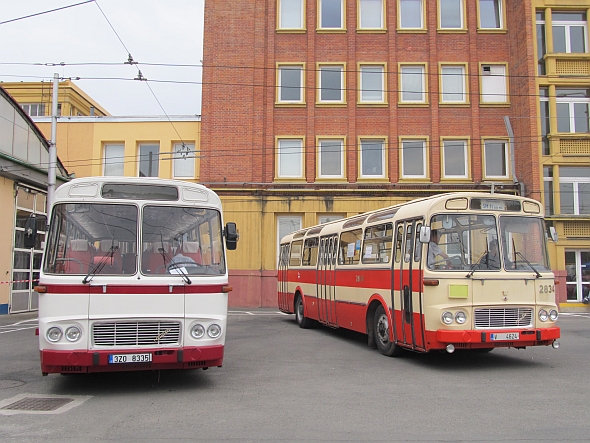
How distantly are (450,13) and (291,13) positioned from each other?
764 cm

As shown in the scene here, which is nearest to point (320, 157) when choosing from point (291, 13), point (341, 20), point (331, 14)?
point (341, 20)

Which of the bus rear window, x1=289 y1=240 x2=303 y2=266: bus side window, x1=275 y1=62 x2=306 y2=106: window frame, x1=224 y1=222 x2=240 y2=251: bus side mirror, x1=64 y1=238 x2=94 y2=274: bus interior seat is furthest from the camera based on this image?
x1=275 y1=62 x2=306 y2=106: window frame

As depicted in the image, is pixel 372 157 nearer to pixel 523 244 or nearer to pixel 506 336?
pixel 523 244

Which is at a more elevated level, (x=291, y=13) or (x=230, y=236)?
(x=291, y=13)

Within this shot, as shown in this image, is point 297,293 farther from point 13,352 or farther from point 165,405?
point 165,405

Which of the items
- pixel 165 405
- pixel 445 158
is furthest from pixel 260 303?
pixel 165 405

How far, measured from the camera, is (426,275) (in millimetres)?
9977

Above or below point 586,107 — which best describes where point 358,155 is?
below

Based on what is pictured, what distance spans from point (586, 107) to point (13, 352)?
25.3m

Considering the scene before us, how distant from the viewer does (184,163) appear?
29.6 metres

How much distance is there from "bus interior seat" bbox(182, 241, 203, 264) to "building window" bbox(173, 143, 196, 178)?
70.2ft

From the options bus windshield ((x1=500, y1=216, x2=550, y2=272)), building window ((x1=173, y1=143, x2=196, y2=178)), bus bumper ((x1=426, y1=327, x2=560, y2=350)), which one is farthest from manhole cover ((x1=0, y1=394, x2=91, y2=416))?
building window ((x1=173, y1=143, x2=196, y2=178))

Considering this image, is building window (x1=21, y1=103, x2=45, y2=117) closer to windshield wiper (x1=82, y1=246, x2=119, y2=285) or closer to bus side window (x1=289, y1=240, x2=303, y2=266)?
bus side window (x1=289, y1=240, x2=303, y2=266)

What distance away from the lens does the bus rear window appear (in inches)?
331
